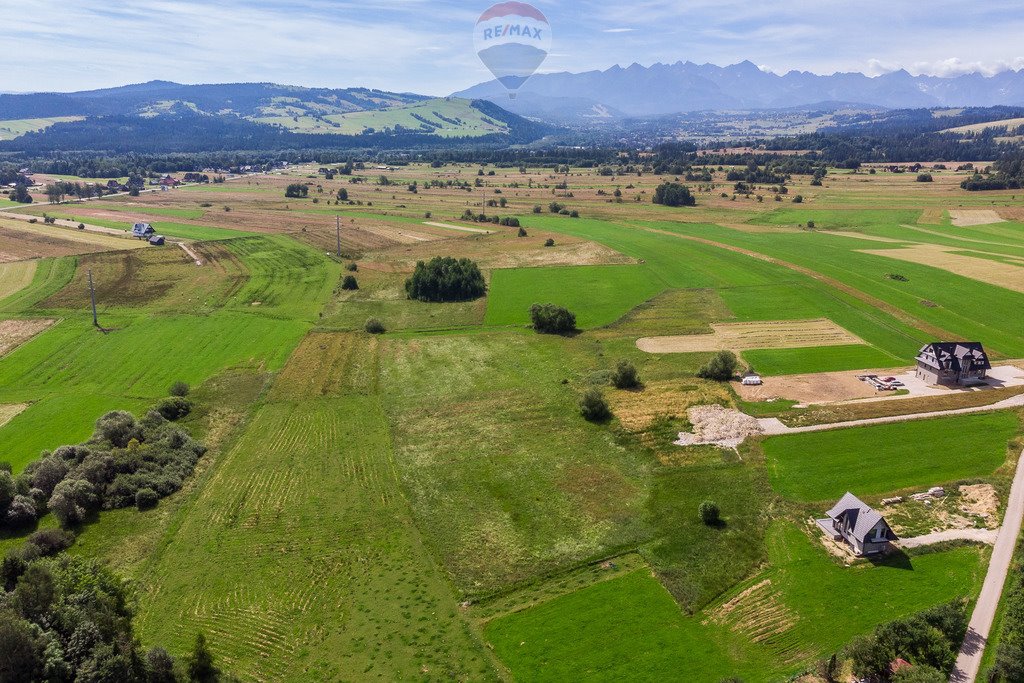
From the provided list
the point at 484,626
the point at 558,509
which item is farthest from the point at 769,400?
the point at 484,626

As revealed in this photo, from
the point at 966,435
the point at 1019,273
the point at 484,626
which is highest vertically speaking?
the point at 1019,273

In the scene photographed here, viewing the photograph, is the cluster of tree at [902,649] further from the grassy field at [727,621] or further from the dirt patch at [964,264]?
the dirt patch at [964,264]

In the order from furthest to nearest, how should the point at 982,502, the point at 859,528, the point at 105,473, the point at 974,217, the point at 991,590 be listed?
the point at 974,217 < the point at 105,473 < the point at 982,502 < the point at 859,528 < the point at 991,590

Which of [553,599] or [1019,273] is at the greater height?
[1019,273]

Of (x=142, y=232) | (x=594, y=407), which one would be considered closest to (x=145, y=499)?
(x=594, y=407)

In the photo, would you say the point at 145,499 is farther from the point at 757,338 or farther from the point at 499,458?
the point at 757,338

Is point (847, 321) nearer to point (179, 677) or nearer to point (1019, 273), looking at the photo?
point (1019, 273)
